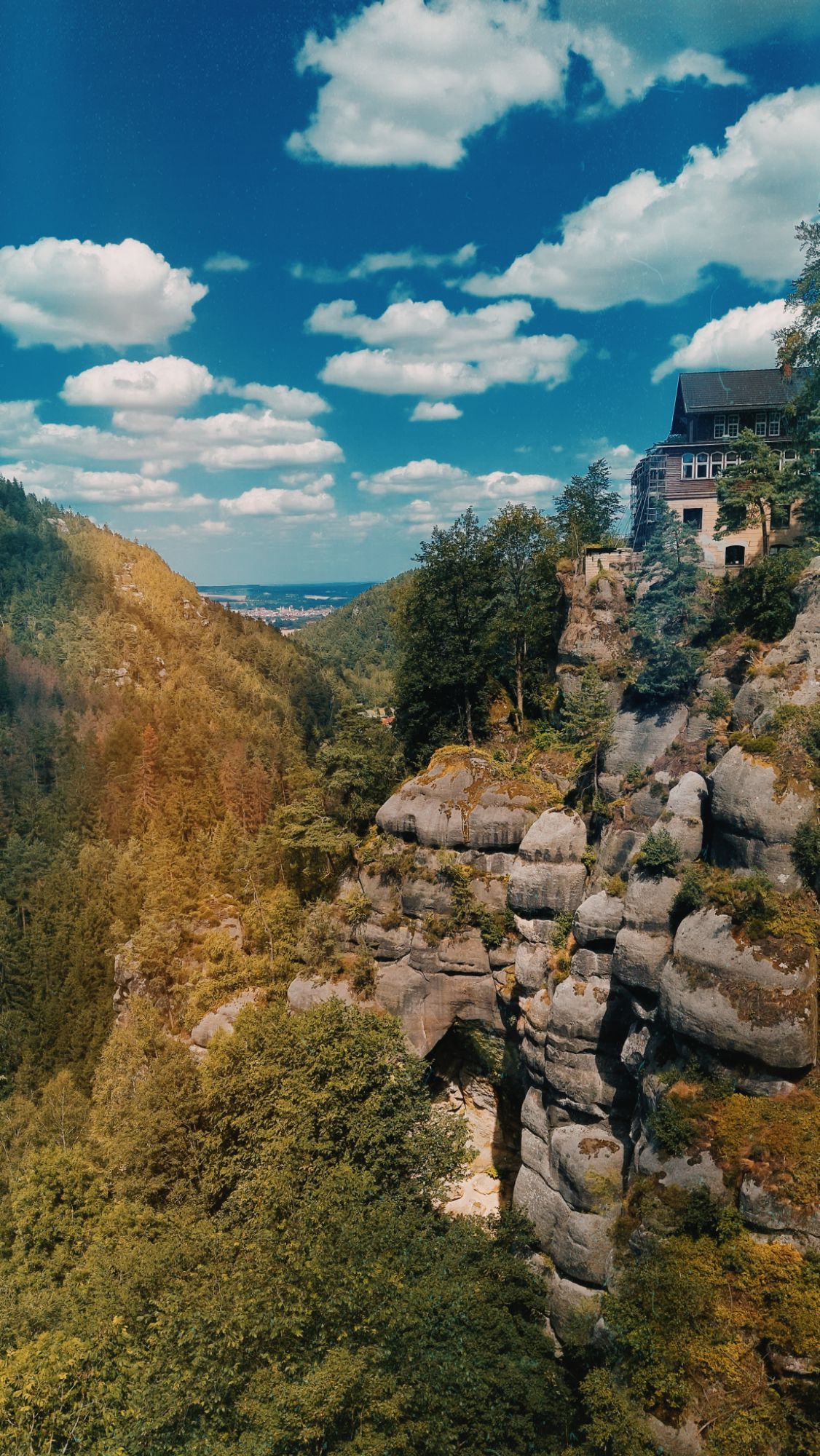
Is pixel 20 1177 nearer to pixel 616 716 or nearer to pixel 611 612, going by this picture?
pixel 616 716

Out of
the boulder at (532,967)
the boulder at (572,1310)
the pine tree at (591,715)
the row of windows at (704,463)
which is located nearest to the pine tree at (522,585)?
the pine tree at (591,715)

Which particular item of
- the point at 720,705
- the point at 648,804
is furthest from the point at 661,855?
the point at 720,705

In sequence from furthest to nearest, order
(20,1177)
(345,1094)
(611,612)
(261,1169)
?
1. (611,612)
2. (20,1177)
3. (345,1094)
4. (261,1169)

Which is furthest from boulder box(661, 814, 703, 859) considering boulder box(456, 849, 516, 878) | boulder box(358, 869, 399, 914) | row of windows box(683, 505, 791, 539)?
row of windows box(683, 505, 791, 539)

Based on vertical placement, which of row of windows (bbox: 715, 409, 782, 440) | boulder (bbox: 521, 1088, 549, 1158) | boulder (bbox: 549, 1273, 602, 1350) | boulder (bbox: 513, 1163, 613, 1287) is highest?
row of windows (bbox: 715, 409, 782, 440)

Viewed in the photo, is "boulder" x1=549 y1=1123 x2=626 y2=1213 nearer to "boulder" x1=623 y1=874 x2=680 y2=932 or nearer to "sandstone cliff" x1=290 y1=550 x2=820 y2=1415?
"sandstone cliff" x1=290 y1=550 x2=820 y2=1415

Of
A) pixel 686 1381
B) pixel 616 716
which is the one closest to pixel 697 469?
pixel 616 716
